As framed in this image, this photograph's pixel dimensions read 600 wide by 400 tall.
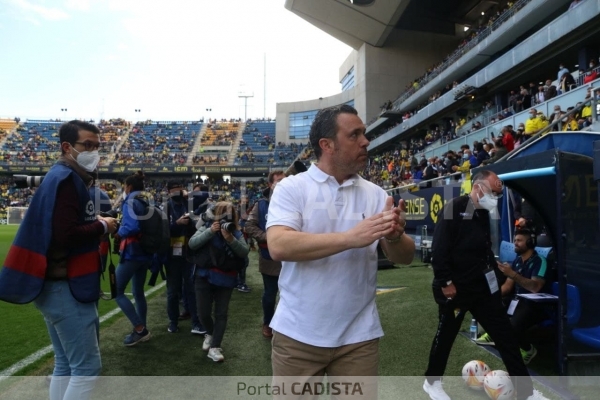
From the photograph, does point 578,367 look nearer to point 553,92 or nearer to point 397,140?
point 553,92

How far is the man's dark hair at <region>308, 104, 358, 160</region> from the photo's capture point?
2131 mm

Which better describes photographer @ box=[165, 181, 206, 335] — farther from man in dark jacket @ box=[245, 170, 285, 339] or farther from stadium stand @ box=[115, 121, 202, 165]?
stadium stand @ box=[115, 121, 202, 165]

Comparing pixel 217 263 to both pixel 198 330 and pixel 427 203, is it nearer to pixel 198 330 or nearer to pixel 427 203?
pixel 198 330

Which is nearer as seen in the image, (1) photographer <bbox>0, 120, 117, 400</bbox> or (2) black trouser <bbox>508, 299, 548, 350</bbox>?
(1) photographer <bbox>0, 120, 117, 400</bbox>

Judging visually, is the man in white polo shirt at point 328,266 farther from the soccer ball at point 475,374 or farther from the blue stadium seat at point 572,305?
the blue stadium seat at point 572,305

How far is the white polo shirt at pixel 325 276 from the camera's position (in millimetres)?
2033

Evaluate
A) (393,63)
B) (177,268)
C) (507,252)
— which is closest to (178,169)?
(393,63)

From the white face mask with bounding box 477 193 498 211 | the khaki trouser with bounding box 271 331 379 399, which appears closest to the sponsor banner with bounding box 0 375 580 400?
the white face mask with bounding box 477 193 498 211

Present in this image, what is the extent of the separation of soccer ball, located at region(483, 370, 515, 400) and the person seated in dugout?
1.00 metres

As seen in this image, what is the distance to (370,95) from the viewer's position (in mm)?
43375

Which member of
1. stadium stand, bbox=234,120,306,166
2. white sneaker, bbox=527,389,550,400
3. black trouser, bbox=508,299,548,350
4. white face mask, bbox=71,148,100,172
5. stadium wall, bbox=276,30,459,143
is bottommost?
white sneaker, bbox=527,389,550,400

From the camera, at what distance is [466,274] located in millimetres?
3666

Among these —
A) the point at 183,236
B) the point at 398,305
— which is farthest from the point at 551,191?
the point at 183,236

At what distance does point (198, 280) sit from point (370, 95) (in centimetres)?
4072
